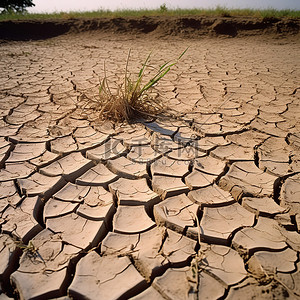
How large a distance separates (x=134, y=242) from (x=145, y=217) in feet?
0.52

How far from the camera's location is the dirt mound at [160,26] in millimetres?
7477

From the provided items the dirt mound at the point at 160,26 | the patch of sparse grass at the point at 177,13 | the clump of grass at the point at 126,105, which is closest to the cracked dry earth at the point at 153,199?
the clump of grass at the point at 126,105

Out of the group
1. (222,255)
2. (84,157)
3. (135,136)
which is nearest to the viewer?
(222,255)

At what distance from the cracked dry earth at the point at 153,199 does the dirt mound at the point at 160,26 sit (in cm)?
563

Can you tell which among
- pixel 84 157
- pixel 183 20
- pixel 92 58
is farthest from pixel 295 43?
pixel 84 157

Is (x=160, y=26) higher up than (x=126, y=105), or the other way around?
(x=160, y=26)

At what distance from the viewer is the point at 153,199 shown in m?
1.34

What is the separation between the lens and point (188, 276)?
95 cm

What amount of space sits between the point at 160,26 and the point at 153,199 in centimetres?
769

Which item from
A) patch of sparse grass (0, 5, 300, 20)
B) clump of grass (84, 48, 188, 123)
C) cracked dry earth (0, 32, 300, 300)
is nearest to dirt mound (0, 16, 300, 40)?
patch of sparse grass (0, 5, 300, 20)

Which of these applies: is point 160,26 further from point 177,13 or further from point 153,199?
point 153,199

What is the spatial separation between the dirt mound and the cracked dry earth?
563 cm

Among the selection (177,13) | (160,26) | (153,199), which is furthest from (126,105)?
(177,13)

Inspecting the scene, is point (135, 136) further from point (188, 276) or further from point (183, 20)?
point (183, 20)
